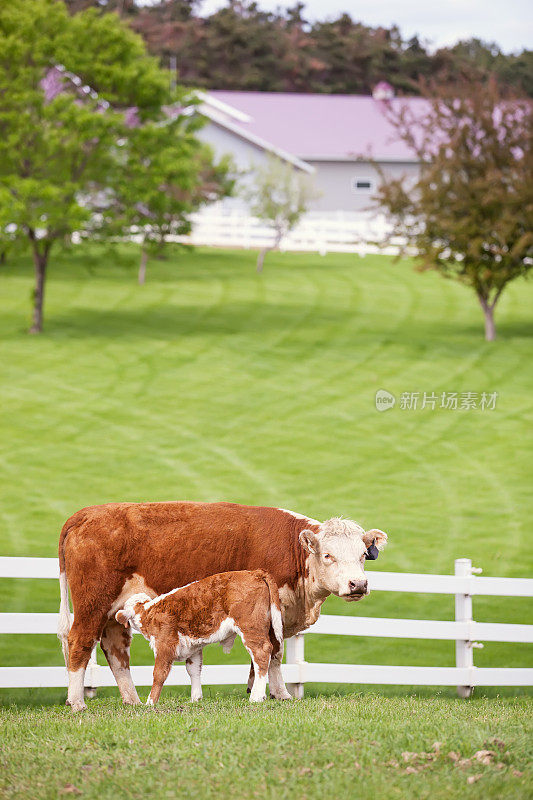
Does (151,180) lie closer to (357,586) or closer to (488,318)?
(488,318)

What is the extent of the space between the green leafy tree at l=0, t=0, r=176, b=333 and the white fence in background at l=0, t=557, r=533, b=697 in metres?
20.9

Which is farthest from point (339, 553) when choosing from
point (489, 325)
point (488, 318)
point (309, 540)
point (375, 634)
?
point (489, 325)

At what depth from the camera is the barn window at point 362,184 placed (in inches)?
2281

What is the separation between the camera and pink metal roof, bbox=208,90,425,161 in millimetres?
57406

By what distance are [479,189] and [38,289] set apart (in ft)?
40.3

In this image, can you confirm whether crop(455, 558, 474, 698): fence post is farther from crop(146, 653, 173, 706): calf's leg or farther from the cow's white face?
crop(146, 653, 173, 706): calf's leg

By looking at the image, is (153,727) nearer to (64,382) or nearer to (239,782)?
(239,782)

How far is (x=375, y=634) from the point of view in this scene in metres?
10.8

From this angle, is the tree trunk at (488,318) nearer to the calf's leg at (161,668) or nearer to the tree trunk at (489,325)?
the tree trunk at (489,325)

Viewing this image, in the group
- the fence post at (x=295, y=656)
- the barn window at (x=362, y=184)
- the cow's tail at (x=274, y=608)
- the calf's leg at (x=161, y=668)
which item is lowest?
the fence post at (x=295, y=656)

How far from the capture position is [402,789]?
5.65 m

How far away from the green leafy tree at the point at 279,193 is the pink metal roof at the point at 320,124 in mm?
13050

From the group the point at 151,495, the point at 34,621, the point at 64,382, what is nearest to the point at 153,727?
the point at 34,621

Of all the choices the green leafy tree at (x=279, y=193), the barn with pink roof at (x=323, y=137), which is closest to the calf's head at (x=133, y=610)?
the green leafy tree at (x=279, y=193)
